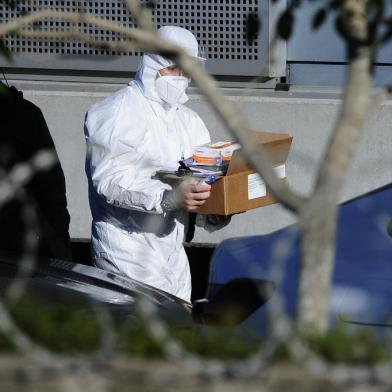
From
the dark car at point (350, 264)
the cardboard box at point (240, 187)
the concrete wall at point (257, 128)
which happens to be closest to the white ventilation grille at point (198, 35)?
the concrete wall at point (257, 128)

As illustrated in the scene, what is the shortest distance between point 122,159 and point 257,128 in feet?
12.8

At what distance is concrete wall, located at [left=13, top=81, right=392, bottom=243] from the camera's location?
9.10 metres

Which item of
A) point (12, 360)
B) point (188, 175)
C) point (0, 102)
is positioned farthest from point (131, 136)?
point (12, 360)

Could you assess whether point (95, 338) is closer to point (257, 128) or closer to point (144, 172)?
point (144, 172)

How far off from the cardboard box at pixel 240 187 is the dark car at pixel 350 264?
56 centimetres

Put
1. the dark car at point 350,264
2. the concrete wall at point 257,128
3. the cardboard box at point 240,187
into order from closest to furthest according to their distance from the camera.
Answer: the dark car at point 350,264 → the cardboard box at point 240,187 → the concrete wall at point 257,128

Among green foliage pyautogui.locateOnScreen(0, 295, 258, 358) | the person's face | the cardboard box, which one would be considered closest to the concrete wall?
the person's face

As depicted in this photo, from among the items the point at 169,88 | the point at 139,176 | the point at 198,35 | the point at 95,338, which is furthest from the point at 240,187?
the point at 198,35

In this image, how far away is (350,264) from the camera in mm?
3943

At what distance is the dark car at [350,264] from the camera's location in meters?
3.68

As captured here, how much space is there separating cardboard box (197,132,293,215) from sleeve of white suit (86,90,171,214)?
9.2 inches

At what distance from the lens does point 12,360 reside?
7.77 feet

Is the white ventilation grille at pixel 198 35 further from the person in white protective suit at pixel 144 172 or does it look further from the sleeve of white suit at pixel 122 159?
the sleeve of white suit at pixel 122 159

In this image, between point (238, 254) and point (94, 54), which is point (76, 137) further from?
point (238, 254)
